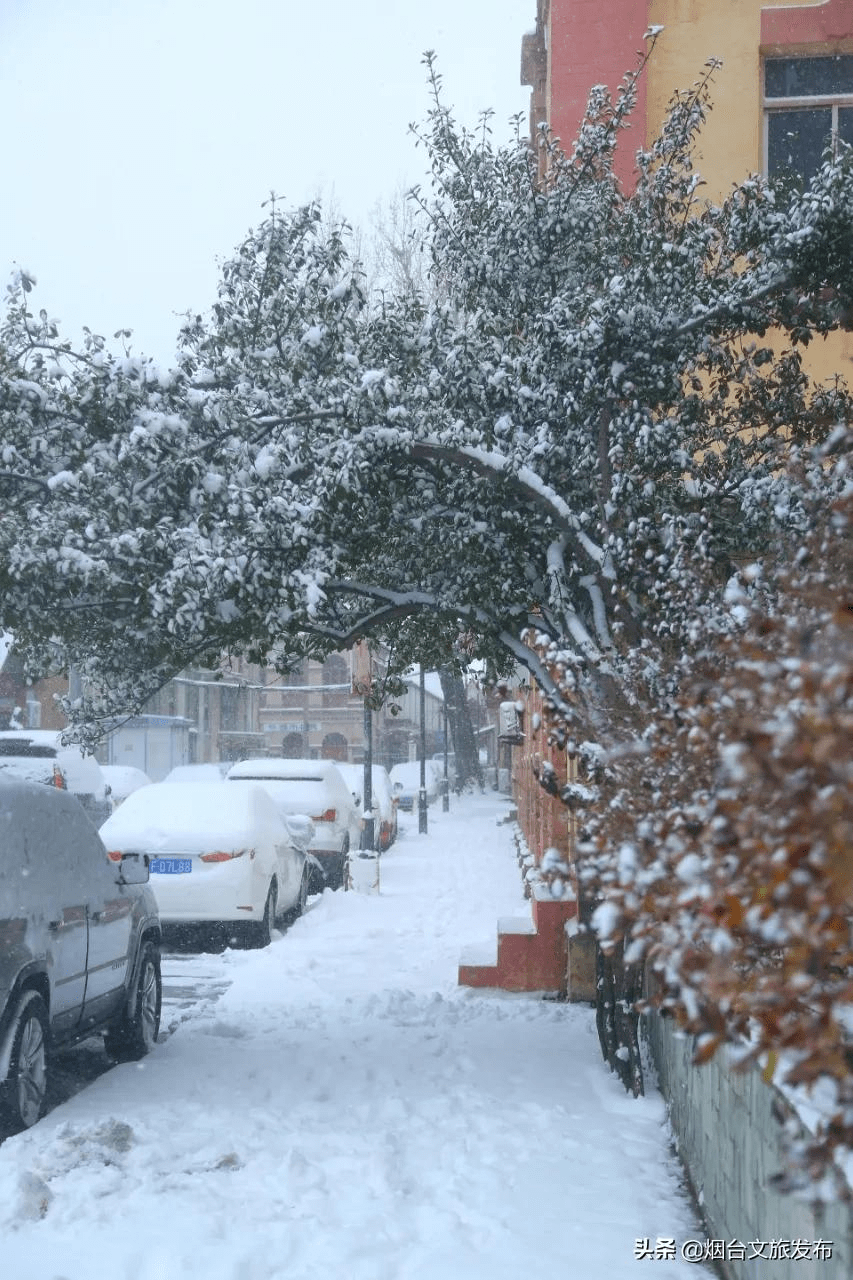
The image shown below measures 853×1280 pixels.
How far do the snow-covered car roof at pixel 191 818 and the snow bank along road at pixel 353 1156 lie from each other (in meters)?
2.68

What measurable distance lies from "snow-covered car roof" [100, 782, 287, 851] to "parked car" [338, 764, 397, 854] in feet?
32.3

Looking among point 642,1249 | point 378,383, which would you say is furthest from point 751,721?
point 378,383

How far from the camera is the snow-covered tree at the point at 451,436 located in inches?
296

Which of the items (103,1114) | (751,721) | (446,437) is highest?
(446,437)

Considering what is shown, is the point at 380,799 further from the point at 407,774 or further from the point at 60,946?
the point at 60,946

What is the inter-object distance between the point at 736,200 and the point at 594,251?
94 centimetres

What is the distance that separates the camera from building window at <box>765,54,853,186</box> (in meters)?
11.8

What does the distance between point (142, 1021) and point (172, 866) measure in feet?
14.1

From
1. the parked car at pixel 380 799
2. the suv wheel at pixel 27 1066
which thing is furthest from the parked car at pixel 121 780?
the suv wheel at pixel 27 1066

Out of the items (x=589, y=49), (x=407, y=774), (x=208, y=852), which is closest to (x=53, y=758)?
(x=208, y=852)

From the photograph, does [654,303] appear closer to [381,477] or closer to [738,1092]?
[381,477]

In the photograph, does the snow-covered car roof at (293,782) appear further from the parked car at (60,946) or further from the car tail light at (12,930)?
the car tail light at (12,930)

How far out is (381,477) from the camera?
25.0ft

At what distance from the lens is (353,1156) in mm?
6422
